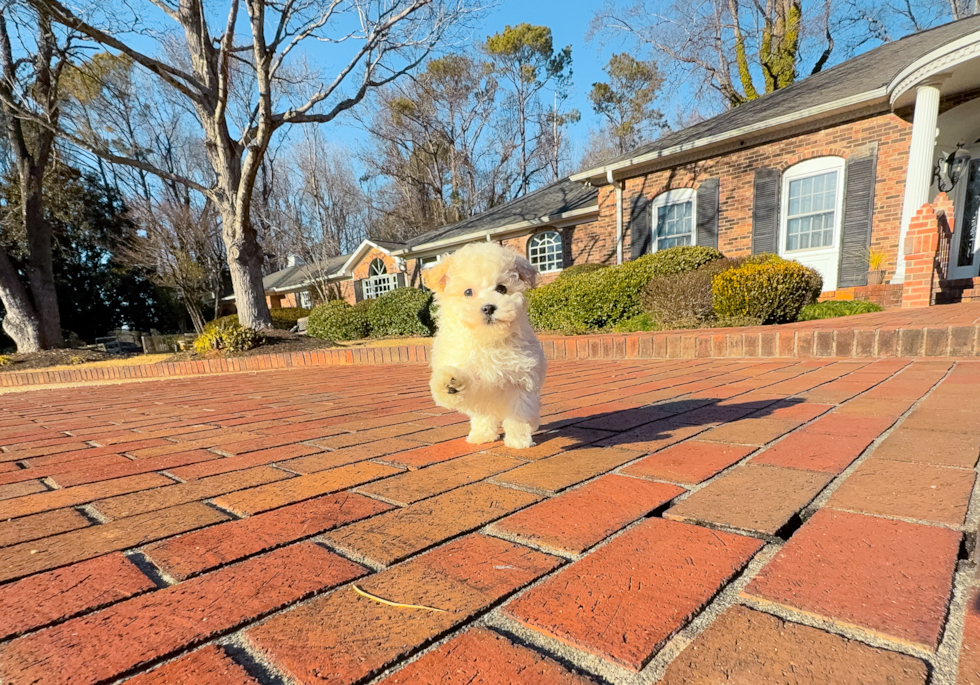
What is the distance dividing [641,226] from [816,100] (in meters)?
4.33

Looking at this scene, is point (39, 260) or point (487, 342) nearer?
point (487, 342)

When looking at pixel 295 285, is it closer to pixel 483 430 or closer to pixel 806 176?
pixel 806 176

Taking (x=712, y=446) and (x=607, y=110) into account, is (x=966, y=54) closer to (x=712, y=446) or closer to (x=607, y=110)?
(x=712, y=446)

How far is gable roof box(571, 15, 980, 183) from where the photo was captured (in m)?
8.67

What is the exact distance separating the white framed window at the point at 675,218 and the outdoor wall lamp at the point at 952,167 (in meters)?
4.43

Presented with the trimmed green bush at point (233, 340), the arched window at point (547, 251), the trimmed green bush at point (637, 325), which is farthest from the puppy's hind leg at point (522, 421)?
the arched window at point (547, 251)

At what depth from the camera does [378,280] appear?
2347cm

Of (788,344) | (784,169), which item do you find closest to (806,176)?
A: (784,169)

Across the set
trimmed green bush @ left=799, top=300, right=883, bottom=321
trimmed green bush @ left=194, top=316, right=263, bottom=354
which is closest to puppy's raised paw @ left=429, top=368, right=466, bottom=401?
trimmed green bush @ left=799, top=300, right=883, bottom=321

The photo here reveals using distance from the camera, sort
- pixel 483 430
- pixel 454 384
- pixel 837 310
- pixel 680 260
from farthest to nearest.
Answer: pixel 680 260
pixel 837 310
pixel 483 430
pixel 454 384

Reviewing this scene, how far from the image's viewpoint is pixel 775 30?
679 inches

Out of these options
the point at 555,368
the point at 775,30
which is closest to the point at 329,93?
the point at 555,368

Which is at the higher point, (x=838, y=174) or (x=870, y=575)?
(x=838, y=174)

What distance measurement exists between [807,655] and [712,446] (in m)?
1.15
